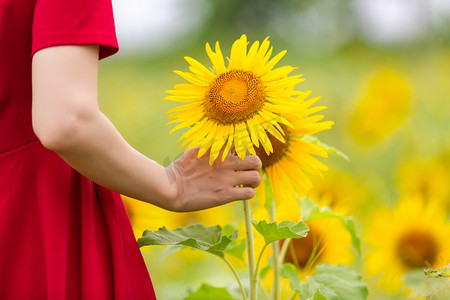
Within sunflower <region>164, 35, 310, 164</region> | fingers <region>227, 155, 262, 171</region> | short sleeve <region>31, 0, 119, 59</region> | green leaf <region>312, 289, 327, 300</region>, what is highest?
short sleeve <region>31, 0, 119, 59</region>

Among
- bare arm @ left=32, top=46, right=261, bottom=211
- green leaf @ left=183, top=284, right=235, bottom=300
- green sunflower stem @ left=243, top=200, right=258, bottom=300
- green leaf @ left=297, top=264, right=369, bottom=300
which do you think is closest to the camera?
bare arm @ left=32, top=46, right=261, bottom=211

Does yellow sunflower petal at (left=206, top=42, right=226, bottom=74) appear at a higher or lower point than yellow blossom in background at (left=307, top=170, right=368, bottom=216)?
higher

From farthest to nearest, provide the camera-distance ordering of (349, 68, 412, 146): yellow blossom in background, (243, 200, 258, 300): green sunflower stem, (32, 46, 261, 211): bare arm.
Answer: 1. (349, 68, 412, 146): yellow blossom in background
2. (243, 200, 258, 300): green sunflower stem
3. (32, 46, 261, 211): bare arm

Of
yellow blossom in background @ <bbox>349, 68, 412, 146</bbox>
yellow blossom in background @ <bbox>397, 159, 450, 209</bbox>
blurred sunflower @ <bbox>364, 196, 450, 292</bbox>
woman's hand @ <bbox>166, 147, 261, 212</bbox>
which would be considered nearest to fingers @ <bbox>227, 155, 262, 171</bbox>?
woman's hand @ <bbox>166, 147, 261, 212</bbox>

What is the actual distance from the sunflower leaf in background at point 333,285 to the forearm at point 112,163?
1.13ft

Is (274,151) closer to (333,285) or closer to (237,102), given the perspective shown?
(237,102)

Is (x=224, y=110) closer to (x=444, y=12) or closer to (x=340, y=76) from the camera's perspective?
(x=444, y=12)

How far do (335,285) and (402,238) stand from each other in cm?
49

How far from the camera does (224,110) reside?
2.96 ft

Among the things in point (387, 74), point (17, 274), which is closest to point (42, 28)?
point (17, 274)

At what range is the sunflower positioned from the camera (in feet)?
2.94

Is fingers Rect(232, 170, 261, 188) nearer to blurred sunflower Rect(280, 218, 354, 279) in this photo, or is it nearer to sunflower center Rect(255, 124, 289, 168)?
sunflower center Rect(255, 124, 289, 168)

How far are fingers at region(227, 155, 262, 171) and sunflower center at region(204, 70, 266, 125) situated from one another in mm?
63

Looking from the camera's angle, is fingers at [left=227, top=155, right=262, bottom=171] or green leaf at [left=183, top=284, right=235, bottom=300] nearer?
fingers at [left=227, top=155, right=262, bottom=171]
